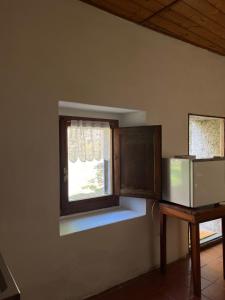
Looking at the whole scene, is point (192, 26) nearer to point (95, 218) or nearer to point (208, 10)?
Answer: point (208, 10)

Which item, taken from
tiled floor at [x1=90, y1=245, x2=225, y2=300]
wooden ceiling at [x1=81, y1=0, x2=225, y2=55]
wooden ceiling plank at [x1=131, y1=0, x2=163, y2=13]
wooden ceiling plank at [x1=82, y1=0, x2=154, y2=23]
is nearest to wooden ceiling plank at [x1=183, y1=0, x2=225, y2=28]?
wooden ceiling at [x1=81, y1=0, x2=225, y2=55]

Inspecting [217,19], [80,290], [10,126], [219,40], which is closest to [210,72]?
[219,40]

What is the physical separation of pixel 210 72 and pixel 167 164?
148 centimetres

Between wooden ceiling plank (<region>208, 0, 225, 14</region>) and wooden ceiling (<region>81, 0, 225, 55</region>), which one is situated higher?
wooden ceiling (<region>81, 0, 225, 55</region>)

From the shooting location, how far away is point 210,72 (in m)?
2.88

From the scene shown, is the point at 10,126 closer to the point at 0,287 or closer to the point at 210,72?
the point at 0,287

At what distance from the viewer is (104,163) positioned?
2.46 metres

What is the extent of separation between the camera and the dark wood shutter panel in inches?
85.5

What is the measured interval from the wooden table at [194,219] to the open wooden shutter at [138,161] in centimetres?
18

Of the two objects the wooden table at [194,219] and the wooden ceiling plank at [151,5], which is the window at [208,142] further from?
the wooden ceiling plank at [151,5]

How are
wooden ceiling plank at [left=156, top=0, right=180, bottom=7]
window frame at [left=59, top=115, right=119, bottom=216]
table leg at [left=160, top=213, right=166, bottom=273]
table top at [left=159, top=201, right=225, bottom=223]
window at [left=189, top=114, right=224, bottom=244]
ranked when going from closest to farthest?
wooden ceiling plank at [left=156, top=0, right=180, bottom=7] < table top at [left=159, top=201, right=225, bottom=223] < window frame at [left=59, top=115, right=119, bottom=216] < table leg at [left=160, top=213, right=166, bottom=273] < window at [left=189, top=114, right=224, bottom=244]

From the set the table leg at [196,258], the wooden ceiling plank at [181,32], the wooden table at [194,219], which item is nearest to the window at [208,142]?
the wooden ceiling plank at [181,32]

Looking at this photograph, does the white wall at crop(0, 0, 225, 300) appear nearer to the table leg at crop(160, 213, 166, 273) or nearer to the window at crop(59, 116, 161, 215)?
the table leg at crop(160, 213, 166, 273)

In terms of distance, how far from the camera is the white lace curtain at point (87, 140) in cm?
217
